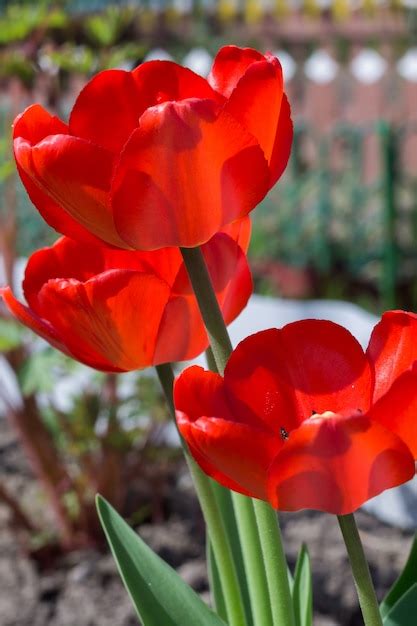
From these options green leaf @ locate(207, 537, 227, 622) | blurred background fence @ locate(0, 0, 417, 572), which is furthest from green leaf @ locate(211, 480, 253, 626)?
blurred background fence @ locate(0, 0, 417, 572)

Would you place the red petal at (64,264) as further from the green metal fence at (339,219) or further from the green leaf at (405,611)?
the green metal fence at (339,219)

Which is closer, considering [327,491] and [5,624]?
[327,491]

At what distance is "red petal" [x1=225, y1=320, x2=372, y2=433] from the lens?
638 mm

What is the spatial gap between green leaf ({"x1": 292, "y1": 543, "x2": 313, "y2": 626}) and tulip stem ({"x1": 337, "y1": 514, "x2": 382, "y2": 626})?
20cm

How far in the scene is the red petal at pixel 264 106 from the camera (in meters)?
0.62

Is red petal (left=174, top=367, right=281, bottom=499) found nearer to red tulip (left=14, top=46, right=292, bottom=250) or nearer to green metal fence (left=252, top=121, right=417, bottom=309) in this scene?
red tulip (left=14, top=46, right=292, bottom=250)

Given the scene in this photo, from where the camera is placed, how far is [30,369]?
1.90m

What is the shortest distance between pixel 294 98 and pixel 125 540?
6528 mm

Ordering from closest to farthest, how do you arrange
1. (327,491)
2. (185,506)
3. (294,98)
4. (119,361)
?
1. (327,491)
2. (119,361)
3. (185,506)
4. (294,98)

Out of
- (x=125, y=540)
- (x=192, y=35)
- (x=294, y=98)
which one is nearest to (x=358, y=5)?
(x=192, y=35)

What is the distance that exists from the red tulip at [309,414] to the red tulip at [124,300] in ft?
0.28

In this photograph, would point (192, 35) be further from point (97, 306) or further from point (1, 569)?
point (97, 306)

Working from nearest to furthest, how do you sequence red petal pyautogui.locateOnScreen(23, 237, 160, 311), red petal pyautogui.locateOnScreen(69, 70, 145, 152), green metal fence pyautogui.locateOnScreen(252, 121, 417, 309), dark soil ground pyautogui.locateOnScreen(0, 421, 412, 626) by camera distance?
red petal pyautogui.locateOnScreen(69, 70, 145, 152), red petal pyautogui.locateOnScreen(23, 237, 160, 311), dark soil ground pyautogui.locateOnScreen(0, 421, 412, 626), green metal fence pyautogui.locateOnScreen(252, 121, 417, 309)

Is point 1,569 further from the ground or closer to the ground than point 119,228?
closer to the ground
